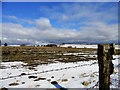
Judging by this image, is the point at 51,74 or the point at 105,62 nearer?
the point at 105,62

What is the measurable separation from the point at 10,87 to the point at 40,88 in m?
1.64

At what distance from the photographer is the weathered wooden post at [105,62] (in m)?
7.05

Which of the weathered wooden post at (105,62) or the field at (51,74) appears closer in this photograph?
the weathered wooden post at (105,62)

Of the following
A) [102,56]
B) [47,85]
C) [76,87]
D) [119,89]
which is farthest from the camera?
[47,85]

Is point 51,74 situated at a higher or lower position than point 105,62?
lower

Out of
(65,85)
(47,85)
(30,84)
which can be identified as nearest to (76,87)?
(65,85)

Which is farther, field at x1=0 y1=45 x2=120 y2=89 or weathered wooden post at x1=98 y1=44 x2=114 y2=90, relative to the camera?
field at x1=0 y1=45 x2=120 y2=89

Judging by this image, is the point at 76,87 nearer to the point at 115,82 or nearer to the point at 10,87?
the point at 115,82

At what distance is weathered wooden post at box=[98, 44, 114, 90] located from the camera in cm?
705

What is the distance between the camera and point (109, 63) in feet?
24.1

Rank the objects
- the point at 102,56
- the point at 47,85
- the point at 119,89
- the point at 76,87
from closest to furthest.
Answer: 1. the point at 102,56
2. the point at 119,89
3. the point at 76,87
4. the point at 47,85

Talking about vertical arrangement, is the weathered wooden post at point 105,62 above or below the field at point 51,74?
above

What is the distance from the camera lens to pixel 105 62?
23.6 feet

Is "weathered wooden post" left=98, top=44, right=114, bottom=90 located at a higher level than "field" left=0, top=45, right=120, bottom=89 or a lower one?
higher
